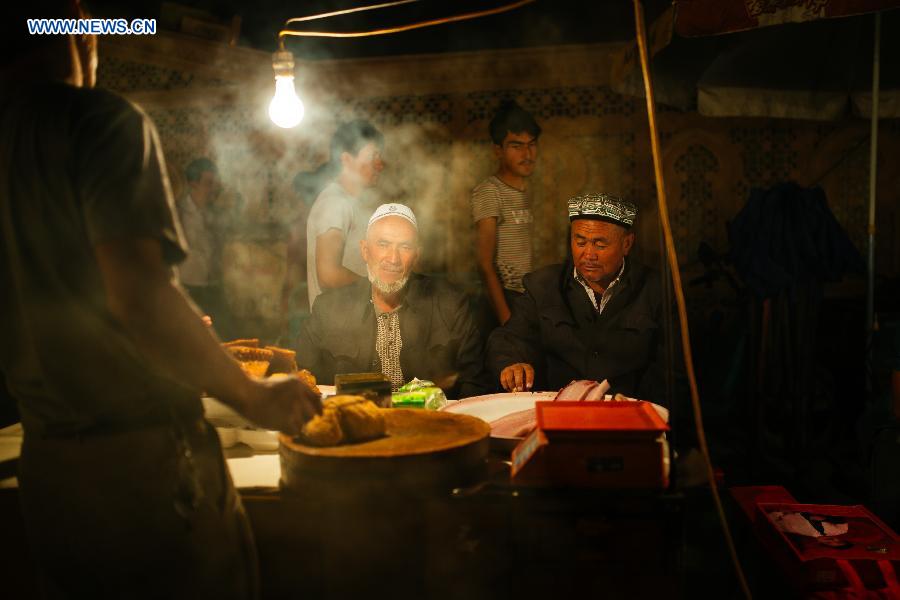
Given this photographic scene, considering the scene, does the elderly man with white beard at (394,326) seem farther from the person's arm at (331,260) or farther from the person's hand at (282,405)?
the person's hand at (282,405)

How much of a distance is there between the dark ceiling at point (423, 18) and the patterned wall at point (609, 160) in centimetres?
58

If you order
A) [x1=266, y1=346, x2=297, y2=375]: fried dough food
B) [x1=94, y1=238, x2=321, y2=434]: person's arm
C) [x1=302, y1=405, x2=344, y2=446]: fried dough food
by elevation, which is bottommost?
[x1=302, y1=405, x2=344, y2=446]: fried dough food

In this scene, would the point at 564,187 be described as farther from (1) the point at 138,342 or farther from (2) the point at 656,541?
(1) the point at 138,342

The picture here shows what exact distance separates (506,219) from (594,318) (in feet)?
5.11

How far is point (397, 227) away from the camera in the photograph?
3982 millimetres

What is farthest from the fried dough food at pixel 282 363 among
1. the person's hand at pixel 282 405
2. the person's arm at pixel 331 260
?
the person's arm at pixel 331 260

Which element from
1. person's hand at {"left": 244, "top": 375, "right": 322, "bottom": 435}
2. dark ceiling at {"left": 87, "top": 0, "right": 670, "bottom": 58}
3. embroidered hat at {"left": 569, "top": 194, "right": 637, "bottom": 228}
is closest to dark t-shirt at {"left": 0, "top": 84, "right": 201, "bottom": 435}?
person's hand at {"left": 244, "top": 375, "right": 322, "bottom": 435}

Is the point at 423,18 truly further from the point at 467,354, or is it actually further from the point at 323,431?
the point at 323,431

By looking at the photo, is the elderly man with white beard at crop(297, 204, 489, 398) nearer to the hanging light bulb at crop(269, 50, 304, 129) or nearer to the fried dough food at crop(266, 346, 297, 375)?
the hanging light bulb at crop(269, 50, 304, 129)

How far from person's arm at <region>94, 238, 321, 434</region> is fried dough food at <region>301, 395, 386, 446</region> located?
1.15 ft

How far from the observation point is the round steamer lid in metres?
1.78

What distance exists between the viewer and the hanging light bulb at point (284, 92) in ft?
9.00

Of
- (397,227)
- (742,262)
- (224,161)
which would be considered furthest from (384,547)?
(224,161)

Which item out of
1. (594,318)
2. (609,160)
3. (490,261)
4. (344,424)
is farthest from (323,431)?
(609,160)
